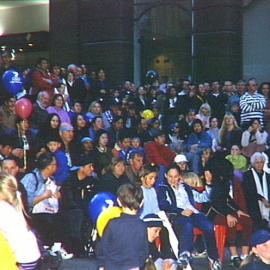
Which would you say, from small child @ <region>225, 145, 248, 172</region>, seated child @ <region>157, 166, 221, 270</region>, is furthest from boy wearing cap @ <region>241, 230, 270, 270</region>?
small child @ <region>225, 145, 248, 172</region>

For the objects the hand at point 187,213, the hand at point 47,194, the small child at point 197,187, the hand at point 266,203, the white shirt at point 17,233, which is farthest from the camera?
the hand at point 266,203

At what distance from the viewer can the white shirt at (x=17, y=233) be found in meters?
5.48

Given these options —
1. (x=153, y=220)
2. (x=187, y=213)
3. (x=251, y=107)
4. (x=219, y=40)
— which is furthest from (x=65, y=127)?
(x=219, y=40)

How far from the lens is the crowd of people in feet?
22.0

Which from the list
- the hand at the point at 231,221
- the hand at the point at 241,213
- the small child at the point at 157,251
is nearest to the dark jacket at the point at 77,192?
the small child at the point at 157,251

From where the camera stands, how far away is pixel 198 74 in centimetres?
2133

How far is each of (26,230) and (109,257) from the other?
1.26 m

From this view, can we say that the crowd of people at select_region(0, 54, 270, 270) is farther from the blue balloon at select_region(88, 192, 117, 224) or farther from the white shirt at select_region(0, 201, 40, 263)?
the blue balloon at select_region(88, 192, 117, 224)

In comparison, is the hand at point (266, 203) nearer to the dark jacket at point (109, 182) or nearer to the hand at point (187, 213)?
the hand at point (187, 213)

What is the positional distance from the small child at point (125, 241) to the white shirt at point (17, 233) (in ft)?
3.76

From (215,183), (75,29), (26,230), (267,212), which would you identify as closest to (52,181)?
(215,183)

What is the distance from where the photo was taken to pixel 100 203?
910 cm

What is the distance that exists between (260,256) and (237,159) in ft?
22.3

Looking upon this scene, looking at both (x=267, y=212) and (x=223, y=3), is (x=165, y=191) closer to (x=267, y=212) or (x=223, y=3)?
(x=267, y=212)
